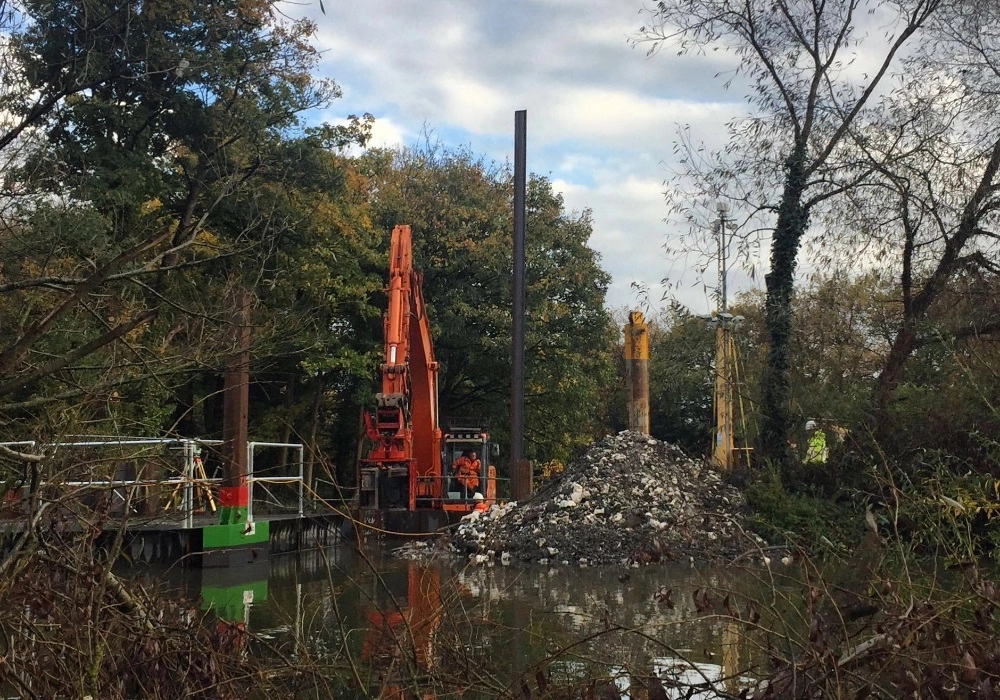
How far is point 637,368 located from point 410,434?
192 inches

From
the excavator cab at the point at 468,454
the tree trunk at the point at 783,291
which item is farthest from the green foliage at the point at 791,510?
the excavator cab at the point at 468,454

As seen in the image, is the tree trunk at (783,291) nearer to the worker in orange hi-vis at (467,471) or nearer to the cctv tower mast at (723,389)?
the cctv tower mast at (723,389)

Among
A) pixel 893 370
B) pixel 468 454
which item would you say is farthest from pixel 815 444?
pixel 468 454

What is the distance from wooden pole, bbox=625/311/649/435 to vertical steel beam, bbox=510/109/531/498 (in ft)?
7.80

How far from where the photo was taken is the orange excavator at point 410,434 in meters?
22.1

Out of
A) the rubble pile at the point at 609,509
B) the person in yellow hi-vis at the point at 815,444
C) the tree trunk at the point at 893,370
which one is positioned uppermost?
the tree trunk at the point at 893,370

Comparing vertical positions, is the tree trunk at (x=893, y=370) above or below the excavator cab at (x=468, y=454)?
above

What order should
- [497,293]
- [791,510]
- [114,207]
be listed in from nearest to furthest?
1. [114,207]
2. [791,510]
3. [497,293]

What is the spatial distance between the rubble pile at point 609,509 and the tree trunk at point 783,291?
1715 millimetres

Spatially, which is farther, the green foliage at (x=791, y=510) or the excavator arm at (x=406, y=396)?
the excavator arm at (x=406, y=396)

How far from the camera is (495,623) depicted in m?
5.14

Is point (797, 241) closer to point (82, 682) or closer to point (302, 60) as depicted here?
point (302, 60)

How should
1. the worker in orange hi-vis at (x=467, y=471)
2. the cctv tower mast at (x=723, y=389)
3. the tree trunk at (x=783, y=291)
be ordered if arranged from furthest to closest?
the worker in orange hi-vis at (x=467, y=471), the tree trunk at (x=783, y=291), the cctv tower mast at (x=723, y=389)

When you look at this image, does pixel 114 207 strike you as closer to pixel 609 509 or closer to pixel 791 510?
pixel 609 509
